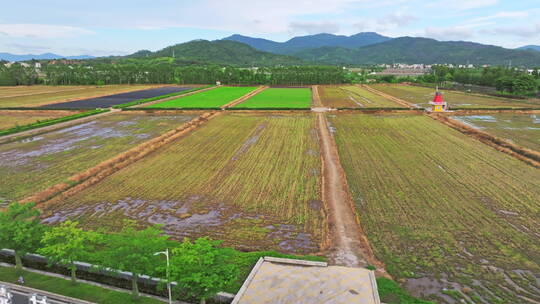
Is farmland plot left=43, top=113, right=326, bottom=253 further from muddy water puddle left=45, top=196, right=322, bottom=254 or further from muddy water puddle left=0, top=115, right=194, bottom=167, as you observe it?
muddy water puddle left=0, top=115, right=194, bottom=167

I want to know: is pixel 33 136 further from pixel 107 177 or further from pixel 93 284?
pixel 93 284

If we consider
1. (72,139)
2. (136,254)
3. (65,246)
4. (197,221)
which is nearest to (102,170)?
(197,221)

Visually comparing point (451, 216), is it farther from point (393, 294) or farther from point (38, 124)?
point (38, 124)

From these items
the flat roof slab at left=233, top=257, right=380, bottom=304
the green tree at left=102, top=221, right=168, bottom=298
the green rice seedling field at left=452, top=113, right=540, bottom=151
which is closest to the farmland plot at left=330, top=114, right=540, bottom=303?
the flat roof slab at left=233, top=257, right=380, bottom=304

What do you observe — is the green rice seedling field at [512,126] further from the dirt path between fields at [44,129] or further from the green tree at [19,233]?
the dirt path between fields at [44,129]

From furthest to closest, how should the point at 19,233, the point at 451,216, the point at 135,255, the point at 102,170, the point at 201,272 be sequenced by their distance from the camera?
the point at 102,170 → the point at 451,216 → the point at 19,233 → the point at 135,255 → the point at 201,272

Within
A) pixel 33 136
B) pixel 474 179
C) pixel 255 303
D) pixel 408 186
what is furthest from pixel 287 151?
pixel 33 136

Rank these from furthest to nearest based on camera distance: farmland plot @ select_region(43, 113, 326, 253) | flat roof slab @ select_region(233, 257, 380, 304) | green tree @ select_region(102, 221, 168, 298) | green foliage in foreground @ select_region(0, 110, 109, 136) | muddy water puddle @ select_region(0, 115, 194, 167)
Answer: green foliage in foreground @ select_region(0, 110, 109, 136) → muddy water puddle @ select_region(0, 115, 194, 167) → farmland plot @ select_region(43, 113, 326, 253) → green tree @ select_region(102, 221, 168, 298) → flat roof slab @ select_region(233, 257, 380, 304)
